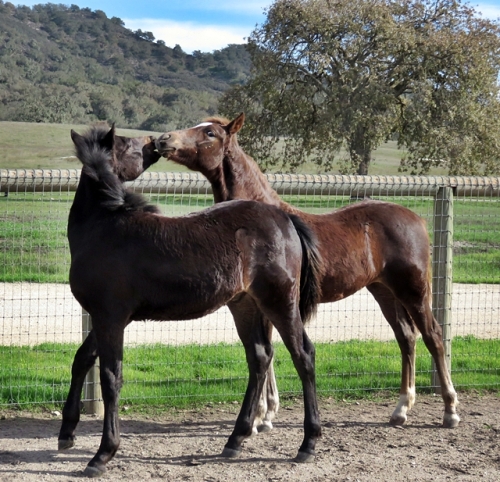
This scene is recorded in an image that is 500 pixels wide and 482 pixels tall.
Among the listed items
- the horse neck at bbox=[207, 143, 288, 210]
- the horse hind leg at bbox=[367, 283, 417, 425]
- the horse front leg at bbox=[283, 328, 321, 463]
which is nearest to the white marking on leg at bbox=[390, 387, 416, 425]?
the horse hind leg at bbox=[367, 283, 417, 425]

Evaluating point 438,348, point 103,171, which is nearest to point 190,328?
point 438,348

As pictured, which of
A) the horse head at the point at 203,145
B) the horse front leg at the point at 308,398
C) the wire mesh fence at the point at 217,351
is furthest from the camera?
the wire mesh fence at the point at 217,351

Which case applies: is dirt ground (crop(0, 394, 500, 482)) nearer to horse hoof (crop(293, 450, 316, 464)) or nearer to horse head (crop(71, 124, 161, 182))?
horse hoof (crop(293, 450, 316, 464))

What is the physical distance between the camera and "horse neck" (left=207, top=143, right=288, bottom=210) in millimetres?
5281

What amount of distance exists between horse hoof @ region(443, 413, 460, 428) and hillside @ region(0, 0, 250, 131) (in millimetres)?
56443

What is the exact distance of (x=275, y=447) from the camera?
4855 mm

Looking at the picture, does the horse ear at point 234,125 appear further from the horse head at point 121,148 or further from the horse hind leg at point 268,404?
the horse hind leg at point 268,404

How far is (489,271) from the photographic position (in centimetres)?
1127

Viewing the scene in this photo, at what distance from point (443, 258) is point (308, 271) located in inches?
78.2

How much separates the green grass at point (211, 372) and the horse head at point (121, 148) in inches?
82.6

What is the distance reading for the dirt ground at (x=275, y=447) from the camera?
430 cm

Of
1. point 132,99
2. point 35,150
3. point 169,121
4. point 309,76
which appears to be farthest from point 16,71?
point 309,76

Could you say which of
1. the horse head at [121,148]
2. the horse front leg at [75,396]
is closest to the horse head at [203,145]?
the horse head at [121,148]

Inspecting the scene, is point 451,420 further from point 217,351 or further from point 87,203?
point 87,203
